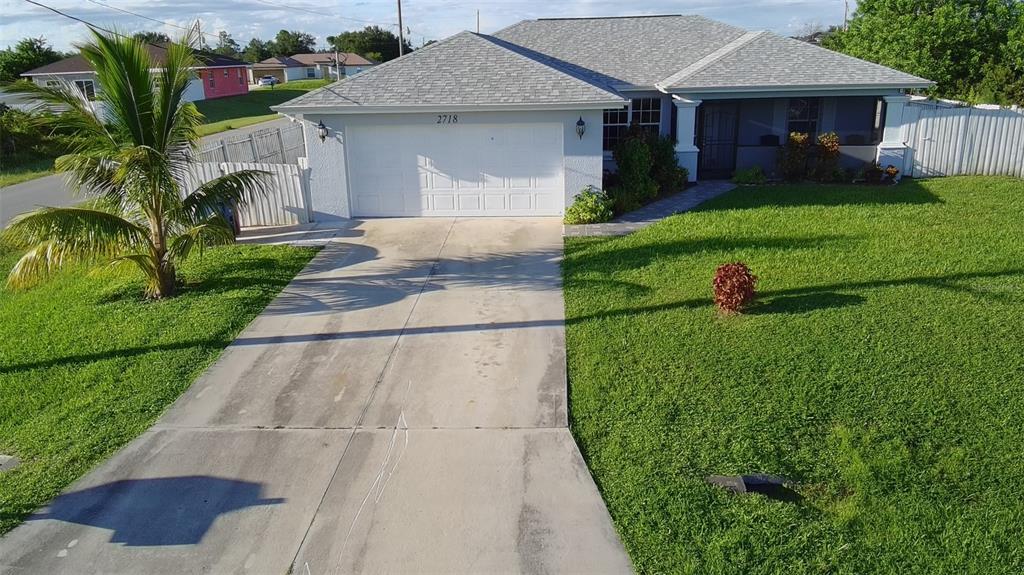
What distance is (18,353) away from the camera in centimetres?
948

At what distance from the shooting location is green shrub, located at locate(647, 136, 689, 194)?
55.3ft

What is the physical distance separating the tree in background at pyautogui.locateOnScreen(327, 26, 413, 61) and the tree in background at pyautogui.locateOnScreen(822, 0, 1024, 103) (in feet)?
219

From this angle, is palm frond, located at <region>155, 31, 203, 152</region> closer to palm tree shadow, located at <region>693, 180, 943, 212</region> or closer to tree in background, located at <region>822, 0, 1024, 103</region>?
palm tree shadow, located at <region>693, 180, 943, 212</region>

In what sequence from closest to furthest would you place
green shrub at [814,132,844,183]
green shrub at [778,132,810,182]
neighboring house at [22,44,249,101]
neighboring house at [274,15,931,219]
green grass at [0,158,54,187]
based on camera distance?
neighboring house at [274,15,931,219] < green shrub at [814,132,844,183] < green shrub at [778,132,810,182] < green grass at [0,158,54,187] < neighboring house at [22,44,249,101]

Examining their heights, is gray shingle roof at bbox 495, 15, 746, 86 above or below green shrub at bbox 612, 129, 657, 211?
above

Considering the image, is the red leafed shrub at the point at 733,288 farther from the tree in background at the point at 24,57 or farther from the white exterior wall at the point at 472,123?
the tree in background at the point at 24,57

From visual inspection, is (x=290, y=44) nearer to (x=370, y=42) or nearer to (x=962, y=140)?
(x=370, y=42)

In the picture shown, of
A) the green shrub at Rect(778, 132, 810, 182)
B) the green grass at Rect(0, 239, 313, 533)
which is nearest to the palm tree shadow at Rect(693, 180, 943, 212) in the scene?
the green shrub at Rect(778, 132, 810, 182)

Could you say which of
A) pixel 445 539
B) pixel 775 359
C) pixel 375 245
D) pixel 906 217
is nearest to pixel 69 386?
pixel 445 539

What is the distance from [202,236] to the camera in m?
10.8

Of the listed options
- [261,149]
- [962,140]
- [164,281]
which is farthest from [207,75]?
[962,140]

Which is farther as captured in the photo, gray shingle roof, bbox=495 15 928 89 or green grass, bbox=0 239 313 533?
gray shingle roof, bbox=495 15 928 89

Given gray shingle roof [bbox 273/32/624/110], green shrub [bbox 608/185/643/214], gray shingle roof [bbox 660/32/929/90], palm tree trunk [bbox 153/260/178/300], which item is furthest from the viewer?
gray shingle roof [bbox 660/32/929/90]

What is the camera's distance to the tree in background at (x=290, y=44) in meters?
99.4
